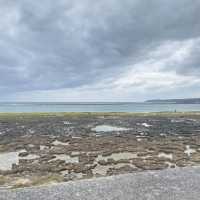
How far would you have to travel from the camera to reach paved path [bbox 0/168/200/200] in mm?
10781

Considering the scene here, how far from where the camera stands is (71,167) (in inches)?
723

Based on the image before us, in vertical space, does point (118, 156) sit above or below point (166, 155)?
above

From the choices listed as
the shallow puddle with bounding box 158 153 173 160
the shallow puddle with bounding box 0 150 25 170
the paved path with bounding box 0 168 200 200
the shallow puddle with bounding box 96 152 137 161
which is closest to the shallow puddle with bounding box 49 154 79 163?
the shallow puddle with bounding box 96 152 137 161

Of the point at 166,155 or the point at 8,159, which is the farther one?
the point at 166,155

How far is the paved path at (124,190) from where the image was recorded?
35.4 ft

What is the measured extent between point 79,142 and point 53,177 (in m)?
13.1

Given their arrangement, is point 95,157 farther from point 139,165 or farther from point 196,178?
point 196,178

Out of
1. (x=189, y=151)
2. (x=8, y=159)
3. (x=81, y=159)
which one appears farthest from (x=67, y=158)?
(x=189, y=151)

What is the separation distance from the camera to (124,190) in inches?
449

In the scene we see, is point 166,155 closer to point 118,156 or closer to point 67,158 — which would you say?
point 118,156

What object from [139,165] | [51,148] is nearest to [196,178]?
[139,165]

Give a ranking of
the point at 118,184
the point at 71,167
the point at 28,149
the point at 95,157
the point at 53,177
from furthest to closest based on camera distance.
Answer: the point at 28,149 < the point at 95,157 < the point at 71,167 < the point at 53,177 < the point at 118,184

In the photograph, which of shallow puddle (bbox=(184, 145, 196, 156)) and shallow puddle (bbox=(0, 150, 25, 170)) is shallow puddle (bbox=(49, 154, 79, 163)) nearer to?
shallow puddle (bbox=(0, 150, 25, 170))

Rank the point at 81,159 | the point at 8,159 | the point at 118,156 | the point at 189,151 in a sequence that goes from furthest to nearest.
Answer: the point at 189,151 → the point at 118,156 → the point at 8,159 → the point at 81,159
